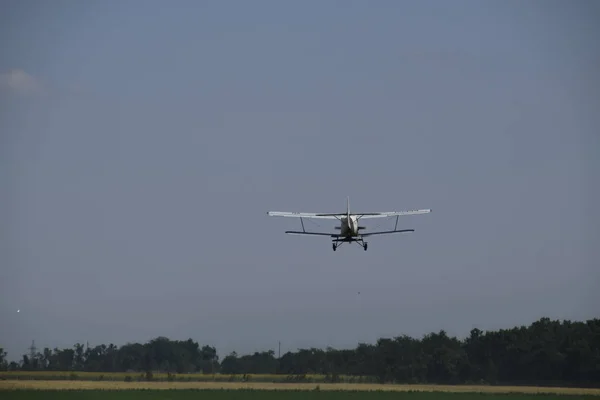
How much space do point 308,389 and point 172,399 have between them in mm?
16268

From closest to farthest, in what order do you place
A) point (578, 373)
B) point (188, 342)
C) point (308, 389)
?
1. point (308, 389)
2. point (578, 373)
3. point (188, 342)

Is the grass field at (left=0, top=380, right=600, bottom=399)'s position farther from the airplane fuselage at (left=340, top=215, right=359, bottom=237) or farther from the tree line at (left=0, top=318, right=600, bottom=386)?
the airplane fuselage at (left=340, top=215, right=359, bottom=237)

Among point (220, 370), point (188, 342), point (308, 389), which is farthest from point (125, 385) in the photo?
point (188, 342)

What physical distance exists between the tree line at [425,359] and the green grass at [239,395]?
15897mm

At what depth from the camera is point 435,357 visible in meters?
114

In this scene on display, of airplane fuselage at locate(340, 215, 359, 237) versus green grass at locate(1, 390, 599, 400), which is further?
green grass at locate(1, 390, 599, 400)

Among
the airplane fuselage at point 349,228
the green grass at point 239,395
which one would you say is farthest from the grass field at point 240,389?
the airplane fuselage at point 349,228

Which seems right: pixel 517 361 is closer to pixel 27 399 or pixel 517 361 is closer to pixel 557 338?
pixel 557 338

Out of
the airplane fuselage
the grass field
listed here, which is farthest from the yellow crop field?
the airplane fuselage

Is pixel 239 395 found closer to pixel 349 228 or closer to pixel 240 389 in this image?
pixel 240 389

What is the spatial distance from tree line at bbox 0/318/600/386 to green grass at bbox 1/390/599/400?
52.2ft

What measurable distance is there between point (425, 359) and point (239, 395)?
29241 millimetres

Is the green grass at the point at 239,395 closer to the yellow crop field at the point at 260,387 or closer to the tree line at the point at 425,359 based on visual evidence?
the yellow crop field at the point at 260,387

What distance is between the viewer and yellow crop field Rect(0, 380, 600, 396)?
3807 inches
